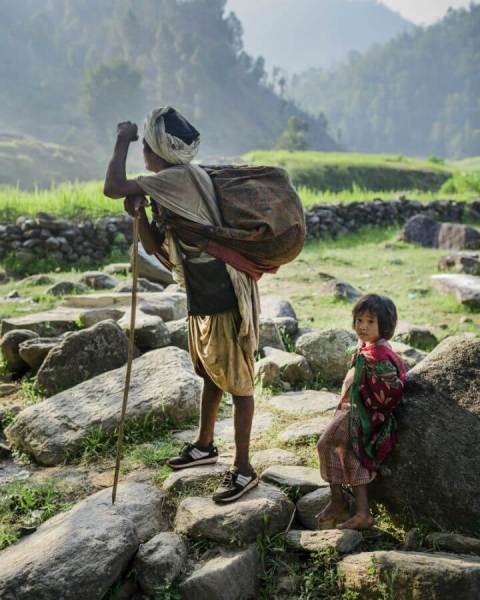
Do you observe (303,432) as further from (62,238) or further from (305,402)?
(62,238)

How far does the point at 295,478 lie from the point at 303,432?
0.60 meters

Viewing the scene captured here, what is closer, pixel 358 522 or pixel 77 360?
pixel 358 522

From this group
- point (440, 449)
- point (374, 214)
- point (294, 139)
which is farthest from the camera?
point (294, 139)

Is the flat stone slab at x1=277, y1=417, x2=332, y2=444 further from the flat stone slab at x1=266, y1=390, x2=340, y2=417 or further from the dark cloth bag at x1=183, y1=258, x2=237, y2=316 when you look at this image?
the dark cloth bag at x1=183, y1=258, x2=237, y2=316

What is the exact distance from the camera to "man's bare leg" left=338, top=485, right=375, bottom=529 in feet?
8.58

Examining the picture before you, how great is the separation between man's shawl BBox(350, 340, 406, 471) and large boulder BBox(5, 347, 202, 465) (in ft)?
4.63

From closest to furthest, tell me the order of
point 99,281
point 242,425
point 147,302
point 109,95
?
point 242,425 < point 147,302 < point 99,281 < point 109,95

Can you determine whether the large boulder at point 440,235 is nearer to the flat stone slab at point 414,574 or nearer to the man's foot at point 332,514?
the man's foot at point 332,514

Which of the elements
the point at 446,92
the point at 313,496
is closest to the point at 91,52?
the point at 446,92

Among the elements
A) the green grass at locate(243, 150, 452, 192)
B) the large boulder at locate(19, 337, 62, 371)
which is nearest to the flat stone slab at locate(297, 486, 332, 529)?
the large boulder at locate(19, 337, 62, 371)

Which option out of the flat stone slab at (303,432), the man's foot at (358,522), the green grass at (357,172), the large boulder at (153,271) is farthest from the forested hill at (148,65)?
the man's foot at (358,522)

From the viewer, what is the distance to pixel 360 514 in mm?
2633

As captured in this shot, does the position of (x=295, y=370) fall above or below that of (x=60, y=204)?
below

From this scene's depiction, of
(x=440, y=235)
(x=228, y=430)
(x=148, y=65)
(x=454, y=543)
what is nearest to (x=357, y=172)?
(x=440, y=235)
